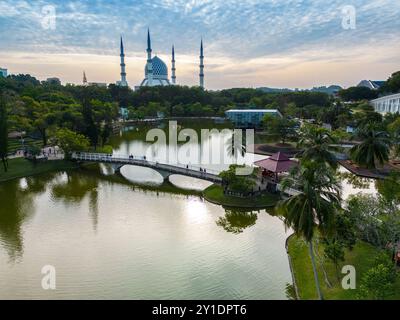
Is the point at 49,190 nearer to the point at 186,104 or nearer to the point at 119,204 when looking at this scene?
the point at 119,204

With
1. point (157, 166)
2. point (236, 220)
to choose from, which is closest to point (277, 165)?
point (236, 220)

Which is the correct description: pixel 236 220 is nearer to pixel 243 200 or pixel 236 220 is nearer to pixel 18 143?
pixel 243 200

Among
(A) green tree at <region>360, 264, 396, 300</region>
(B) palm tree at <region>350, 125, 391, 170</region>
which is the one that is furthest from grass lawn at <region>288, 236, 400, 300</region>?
(B) palm tree at <region>350, 125, 391, 170</region>

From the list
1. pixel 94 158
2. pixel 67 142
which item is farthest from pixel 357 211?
pixel 67 142

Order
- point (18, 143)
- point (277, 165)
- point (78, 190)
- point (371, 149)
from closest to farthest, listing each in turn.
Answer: point (277, 165), point (78, 190), point (371, 149), point (18, 143)

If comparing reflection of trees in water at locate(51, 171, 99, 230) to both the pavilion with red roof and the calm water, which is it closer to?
the calm water

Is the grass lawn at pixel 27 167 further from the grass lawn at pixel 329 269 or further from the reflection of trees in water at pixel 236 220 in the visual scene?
the grass lawn at pixel 329 269
